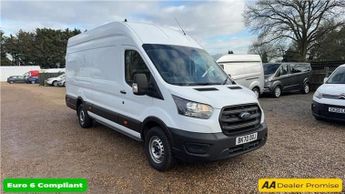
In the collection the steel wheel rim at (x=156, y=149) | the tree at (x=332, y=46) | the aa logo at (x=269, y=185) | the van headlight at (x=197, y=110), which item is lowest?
the aa logo at (x=269, y=185)

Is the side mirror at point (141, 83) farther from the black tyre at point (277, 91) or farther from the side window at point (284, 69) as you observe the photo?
the side window at point (284, 69)

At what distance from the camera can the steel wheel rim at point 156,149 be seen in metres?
4.69

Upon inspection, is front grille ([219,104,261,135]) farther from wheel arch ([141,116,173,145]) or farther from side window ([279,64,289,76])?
side window ([279,64,289,76])

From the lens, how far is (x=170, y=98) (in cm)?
438

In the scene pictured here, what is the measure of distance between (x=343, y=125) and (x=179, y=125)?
5.81 metres

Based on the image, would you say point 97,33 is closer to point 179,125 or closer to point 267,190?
point 179,125

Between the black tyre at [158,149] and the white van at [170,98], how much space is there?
0.02 metres

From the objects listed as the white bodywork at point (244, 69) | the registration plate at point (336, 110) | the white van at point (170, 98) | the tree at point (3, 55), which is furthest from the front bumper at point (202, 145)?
the tree at point (3, 55)

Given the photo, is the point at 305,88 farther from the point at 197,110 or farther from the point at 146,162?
the point at 197,110

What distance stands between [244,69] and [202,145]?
33.5 feet

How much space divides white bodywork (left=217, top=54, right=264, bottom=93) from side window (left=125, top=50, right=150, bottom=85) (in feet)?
28.3

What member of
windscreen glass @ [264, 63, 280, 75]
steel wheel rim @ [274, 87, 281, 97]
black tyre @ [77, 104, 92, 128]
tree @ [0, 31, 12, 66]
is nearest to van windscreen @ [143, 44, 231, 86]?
black tyre @ [77, 104, 92, 128]

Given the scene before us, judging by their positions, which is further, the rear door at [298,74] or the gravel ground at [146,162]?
the rear door at [298,74]

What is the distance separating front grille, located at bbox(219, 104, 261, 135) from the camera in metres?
A: 4.27
